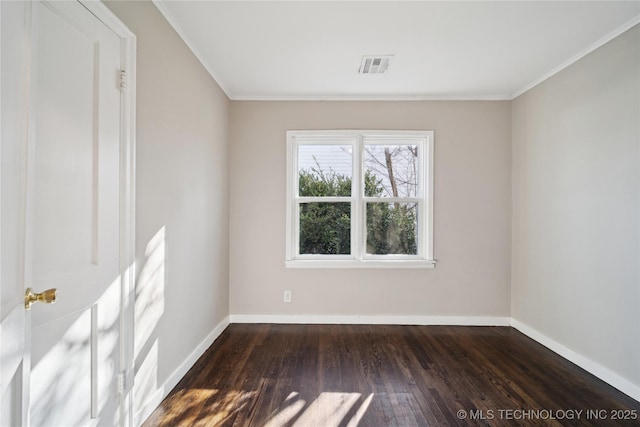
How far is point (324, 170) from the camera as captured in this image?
3727 mm

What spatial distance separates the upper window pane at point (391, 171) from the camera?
3727mm

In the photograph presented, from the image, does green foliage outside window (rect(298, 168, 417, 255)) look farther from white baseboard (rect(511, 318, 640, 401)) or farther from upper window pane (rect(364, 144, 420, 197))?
white baseboard (rect(511, 318, 640, 401))

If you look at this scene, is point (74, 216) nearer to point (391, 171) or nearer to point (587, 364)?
point (391, 171)

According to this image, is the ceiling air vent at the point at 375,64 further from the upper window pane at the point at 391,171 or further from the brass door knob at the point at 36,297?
the brass door knob at the point at 36,297

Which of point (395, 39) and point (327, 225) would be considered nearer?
point (395, 39)

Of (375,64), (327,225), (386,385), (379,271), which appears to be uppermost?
(375,64)

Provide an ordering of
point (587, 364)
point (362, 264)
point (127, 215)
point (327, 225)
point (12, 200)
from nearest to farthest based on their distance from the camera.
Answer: point (12, 200) < point (127, 215) < point (587, 364) < point (362, 264) < point (327, 225)

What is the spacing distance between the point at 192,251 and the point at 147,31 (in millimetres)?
1522

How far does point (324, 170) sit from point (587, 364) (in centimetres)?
286

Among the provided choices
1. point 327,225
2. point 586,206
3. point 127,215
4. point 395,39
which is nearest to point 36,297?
point 127,215

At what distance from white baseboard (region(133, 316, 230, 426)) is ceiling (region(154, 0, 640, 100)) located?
2.37 meters

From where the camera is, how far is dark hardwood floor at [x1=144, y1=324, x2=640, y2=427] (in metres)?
1.97

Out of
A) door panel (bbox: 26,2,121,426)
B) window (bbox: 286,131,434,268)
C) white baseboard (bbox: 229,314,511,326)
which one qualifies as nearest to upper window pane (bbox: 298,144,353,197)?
window (bbox: 286,131,434,268)

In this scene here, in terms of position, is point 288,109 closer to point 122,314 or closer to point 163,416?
point 122,314
